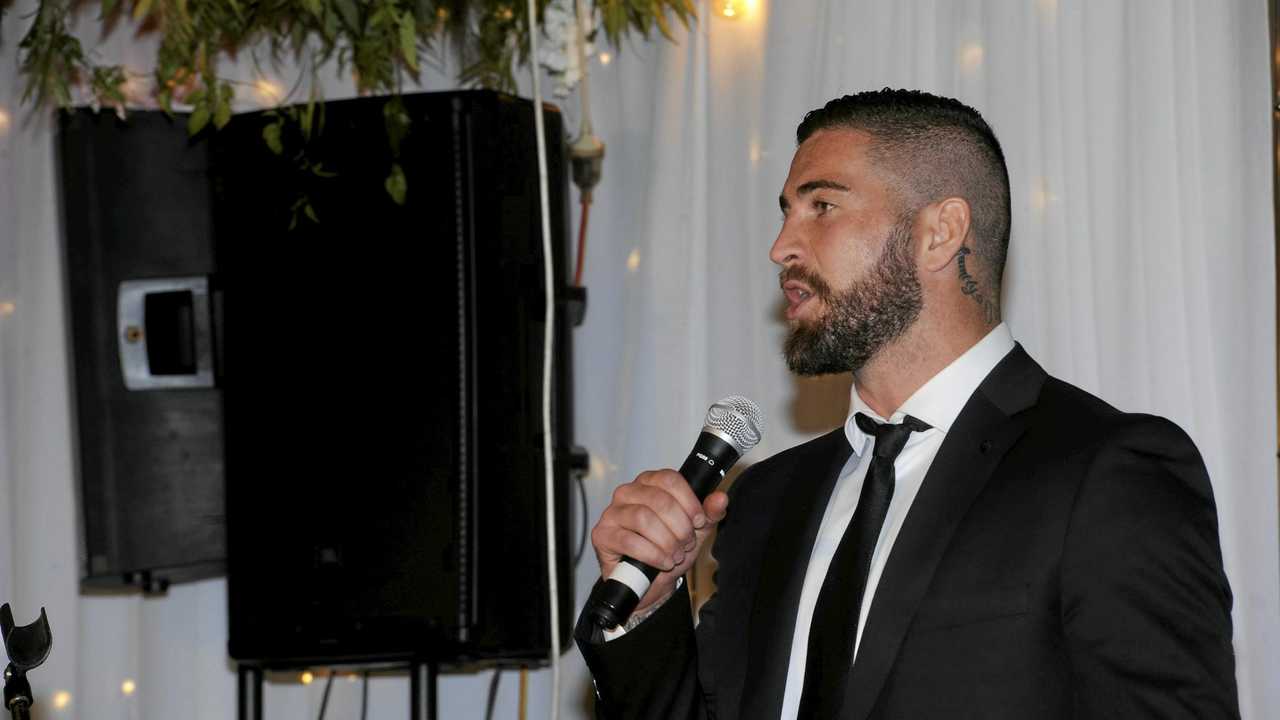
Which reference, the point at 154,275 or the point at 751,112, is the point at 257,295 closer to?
the point at 154,275

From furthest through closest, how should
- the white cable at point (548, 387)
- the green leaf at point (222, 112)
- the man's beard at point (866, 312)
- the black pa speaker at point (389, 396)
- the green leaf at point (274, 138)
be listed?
the green leaf at point (222, 112), the green leaf at point (274, 138), the black pa speaker at point (389, 396), the white cable at point (548, 387), the man's beard at point (866, 312)

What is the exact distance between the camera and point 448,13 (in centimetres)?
304

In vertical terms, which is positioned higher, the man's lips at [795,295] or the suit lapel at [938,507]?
the man's lips at [795,295]

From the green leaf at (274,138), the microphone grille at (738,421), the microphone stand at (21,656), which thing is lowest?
the microphone stand at (21,656)

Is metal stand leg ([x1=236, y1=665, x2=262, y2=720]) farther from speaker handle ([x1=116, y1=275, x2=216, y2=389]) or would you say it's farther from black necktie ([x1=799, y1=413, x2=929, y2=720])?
black necktie ([x1=799, y1=413, x2=929, y2=720])

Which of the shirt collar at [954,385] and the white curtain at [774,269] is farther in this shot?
the white curtain at [774,269]

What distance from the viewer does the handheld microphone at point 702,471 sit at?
59.9 inches

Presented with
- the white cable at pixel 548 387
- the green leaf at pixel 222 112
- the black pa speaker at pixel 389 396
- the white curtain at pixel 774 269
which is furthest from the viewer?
the green leaf at pixel 222 112

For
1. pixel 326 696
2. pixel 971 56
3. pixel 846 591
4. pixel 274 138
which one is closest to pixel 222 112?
pixel 274 138

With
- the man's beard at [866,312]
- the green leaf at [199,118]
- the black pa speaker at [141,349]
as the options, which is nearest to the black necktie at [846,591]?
the man's beard at [866,312]

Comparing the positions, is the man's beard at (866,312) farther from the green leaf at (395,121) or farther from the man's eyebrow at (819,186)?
the green leaf at (395,121)

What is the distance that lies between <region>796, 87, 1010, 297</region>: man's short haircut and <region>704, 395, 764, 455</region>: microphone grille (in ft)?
1.15

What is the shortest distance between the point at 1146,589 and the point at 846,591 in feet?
1.12

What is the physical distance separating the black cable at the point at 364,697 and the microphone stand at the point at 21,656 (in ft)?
5.42
